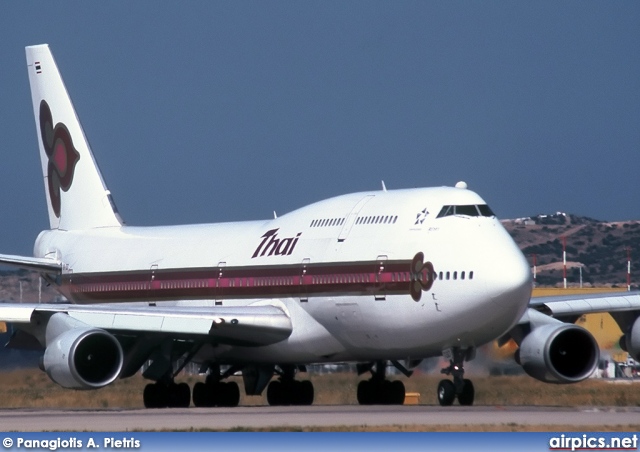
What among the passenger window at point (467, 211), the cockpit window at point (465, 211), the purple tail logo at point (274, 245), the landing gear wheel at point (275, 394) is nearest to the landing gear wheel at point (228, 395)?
the landing gear wheel at point (275, 394)

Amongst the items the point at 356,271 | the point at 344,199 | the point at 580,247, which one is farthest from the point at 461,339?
the point at 580,247

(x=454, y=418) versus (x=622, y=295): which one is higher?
(x=622, y=295)

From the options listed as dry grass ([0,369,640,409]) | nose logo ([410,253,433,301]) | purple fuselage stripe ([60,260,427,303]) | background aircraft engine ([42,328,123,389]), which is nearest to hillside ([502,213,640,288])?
dry grass ([0,369,640,409])

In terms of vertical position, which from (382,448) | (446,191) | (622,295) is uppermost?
(446,191)

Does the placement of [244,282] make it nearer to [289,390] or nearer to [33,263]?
[289,390]

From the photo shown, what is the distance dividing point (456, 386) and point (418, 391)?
781 centimetres

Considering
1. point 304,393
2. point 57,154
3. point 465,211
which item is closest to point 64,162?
point 57,154

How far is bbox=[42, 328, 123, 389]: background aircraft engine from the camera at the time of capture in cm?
2923

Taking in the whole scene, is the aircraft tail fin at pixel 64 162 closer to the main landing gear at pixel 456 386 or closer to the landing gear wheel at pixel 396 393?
the landing gear wheel at pixel 396 393

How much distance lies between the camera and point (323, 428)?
22.7 m

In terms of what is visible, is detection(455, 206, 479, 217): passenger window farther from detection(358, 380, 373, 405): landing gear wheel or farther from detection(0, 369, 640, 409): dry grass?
detection(358, 380, 373, 405): landing gear wheel

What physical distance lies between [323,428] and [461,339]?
21.4ft

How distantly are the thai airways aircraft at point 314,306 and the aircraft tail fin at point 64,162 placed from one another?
2.11 m

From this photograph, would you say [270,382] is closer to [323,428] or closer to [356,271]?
[356,271]
